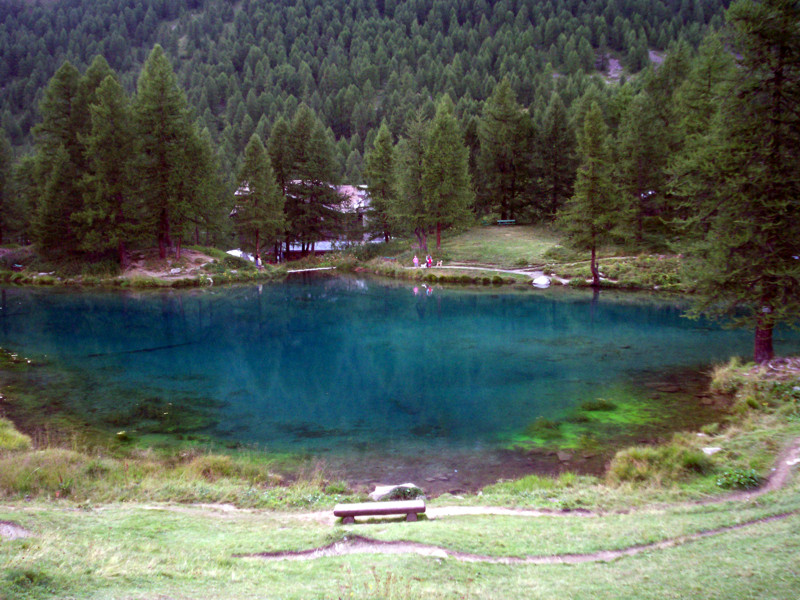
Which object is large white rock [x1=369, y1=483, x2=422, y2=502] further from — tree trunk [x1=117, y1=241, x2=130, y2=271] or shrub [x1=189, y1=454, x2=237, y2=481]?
tree trunk [x1=117, y1=241, x2=130, y2=271]

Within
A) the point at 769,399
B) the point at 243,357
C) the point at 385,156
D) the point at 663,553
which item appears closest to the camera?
the point at 663,553

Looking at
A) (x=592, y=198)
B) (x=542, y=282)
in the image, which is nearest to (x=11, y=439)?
A: (x=592, y=198)

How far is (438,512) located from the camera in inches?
400

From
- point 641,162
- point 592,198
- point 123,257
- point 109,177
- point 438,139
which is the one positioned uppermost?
point 438,139

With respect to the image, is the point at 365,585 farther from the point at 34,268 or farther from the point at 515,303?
the point at 34,268

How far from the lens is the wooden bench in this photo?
959 cm

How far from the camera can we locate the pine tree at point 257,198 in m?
53.7

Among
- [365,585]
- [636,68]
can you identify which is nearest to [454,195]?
[365,585]

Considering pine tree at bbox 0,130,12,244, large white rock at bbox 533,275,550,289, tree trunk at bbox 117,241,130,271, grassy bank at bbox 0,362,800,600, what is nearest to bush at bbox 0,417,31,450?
grassy bank at bbox 0,362,800,600

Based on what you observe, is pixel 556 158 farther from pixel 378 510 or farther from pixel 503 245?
pixel 378 510

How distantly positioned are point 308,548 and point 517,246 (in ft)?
156

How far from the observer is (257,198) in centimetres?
5356

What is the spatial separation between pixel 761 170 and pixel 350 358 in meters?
16.1

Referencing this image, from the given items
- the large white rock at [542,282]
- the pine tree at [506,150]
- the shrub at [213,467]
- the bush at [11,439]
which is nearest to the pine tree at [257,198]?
the pine tree at [506,150]
